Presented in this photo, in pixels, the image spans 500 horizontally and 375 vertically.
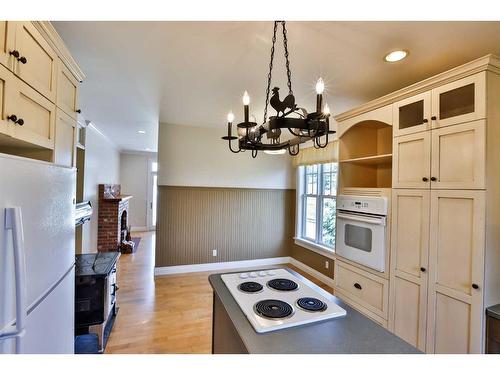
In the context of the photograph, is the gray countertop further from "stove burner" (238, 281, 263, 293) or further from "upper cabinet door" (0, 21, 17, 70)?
"upper cabinet door" (0, 21, 17, 70)

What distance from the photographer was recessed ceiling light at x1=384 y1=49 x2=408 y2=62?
186 cm

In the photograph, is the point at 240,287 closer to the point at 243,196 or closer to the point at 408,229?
the point at 408,229

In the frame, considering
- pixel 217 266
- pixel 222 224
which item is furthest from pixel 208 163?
pixel 217 266

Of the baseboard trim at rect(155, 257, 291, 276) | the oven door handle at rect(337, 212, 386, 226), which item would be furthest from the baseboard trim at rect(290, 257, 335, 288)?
the oven door handle at rect(337, 212, 386, 226)

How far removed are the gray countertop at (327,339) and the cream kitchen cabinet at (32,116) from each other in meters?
1.46

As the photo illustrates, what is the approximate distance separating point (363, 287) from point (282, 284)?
4.04 feet

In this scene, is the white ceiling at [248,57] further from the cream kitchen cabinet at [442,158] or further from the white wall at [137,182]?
the white wall at [137,182]

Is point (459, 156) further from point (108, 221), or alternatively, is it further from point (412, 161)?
point (108, 221)

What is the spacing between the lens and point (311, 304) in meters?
1.40

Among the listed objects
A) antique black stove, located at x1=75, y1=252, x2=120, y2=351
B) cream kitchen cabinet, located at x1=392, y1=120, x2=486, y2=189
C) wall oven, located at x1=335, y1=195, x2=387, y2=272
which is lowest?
antique black stove, located at x1=75, y1=252, x2=120, y2=351

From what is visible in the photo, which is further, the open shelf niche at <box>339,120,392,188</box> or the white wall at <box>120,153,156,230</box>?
the white wall at <box>120,153,156,230</box>

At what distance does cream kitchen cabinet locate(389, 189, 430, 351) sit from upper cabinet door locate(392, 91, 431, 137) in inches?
20.4

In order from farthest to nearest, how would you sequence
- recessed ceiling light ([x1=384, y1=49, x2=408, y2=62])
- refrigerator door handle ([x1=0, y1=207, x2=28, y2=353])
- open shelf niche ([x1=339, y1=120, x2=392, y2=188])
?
open shelf niche ([x1=339, y1=120, x2=392, y2=188]), recessed ceiling light ([x1=384, y1=49, x2=408, y2=62]), refrigerator door handle ([x1=0, y1=207, x2=28, y2=353])
